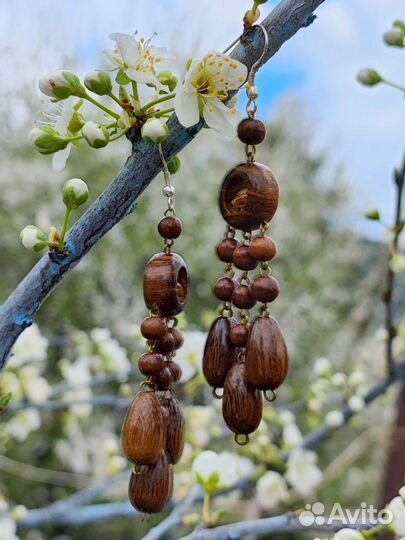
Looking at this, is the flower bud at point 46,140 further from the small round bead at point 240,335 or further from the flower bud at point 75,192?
the small round bead at point 240,335

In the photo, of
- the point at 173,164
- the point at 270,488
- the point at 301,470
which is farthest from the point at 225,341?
the point at 301,470

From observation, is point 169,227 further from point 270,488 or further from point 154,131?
point 270,488

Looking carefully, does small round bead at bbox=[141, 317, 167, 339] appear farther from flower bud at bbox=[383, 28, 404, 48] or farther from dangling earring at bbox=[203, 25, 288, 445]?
flower bud at bbox=[383, 28, 404, 48]

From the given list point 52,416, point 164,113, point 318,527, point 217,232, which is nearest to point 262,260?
point 164,113

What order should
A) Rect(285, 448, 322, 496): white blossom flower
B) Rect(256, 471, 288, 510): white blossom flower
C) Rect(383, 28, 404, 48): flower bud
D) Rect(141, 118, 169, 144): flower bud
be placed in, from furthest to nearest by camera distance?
Rect(285, 448, 322, 496): white blossom flower
Rect(256, 471, 288, 510): white blossom flower
Rect(383, 28, 404, 48): flower bud
Rect(141, 118, 169, 144): flower bud

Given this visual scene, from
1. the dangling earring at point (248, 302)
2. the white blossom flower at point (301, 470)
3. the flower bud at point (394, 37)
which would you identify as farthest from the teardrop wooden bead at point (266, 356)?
the white blossom flower at point (301, 470)

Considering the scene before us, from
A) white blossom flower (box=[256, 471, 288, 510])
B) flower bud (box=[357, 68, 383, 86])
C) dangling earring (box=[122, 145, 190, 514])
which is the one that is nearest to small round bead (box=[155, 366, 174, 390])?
dangling earring (box=[122, 145, 190, 514])
